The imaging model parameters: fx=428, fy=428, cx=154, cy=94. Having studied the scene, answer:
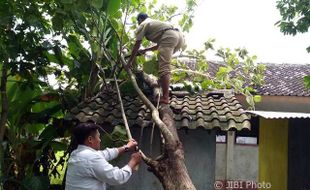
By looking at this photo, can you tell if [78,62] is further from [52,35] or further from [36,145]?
[36,145]

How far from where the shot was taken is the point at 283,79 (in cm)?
1611

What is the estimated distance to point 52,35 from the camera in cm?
637

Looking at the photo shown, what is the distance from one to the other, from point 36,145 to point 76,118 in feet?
5.51

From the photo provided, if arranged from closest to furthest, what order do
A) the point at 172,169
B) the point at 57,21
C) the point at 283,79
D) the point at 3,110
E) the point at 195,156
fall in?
the point at 172,169 < the point at 57,21 < the point at 195,156 < the point at 3,110 < the point at 283,79

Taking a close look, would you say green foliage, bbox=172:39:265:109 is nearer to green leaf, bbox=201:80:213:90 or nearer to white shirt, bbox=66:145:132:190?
green leaf, bbox=201:80:213:90

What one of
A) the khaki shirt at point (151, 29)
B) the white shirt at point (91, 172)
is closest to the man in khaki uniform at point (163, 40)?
the khaki shirt at point (151, 29)

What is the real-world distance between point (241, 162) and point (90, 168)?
10.2 metres

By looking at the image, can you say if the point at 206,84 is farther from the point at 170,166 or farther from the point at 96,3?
the point at 170,166

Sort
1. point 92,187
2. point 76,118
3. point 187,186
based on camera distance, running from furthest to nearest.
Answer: point 76,118 → point 187,186 → point 92,187

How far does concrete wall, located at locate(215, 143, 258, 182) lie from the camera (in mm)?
12828

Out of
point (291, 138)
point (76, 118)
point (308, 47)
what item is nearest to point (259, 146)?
point (291, 138)

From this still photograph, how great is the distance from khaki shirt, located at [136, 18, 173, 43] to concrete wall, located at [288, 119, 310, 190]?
6896 millimetres

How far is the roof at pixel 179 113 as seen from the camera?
5.24m

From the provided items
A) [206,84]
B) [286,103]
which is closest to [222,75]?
[206,84]
